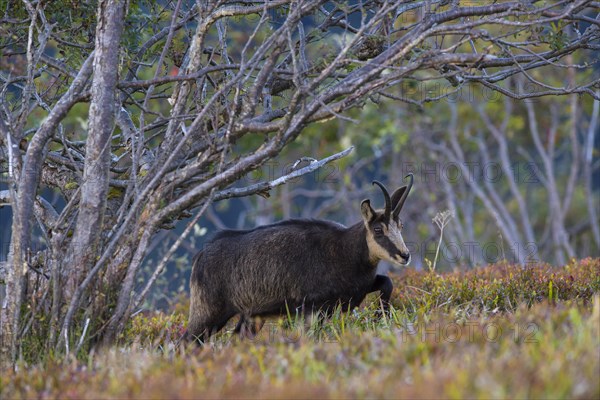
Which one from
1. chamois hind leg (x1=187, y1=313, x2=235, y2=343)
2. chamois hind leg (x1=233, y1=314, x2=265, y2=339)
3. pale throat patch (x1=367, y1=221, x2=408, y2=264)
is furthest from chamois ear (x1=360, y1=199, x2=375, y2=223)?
chamois hind leg (x1=187, y1=313, x2=235, y2=343)

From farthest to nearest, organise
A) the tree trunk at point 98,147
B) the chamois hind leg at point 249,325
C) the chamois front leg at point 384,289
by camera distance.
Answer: the chamois front leg at point 384,289
the chamois hind leg at point 249,325
the tree trunk at point 98,147

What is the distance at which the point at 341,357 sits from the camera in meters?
5.49

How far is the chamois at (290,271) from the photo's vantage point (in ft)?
29.5

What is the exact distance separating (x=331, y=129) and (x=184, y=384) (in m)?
17.2

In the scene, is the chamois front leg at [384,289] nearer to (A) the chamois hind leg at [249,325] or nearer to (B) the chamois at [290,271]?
(B) the chamois at [290,271]

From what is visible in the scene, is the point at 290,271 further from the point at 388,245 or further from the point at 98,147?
the point at 98,147

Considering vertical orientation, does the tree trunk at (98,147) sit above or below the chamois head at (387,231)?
above

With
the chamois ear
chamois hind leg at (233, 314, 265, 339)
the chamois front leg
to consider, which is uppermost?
the chamois ear

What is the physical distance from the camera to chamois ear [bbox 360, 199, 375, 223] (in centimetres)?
914

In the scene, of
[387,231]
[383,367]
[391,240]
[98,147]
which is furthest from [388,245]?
[383,367]

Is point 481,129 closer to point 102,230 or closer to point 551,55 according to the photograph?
point 551,55

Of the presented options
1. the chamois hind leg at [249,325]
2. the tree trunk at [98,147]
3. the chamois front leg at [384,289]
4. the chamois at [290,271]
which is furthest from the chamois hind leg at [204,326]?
the tree trunk at [98,147]

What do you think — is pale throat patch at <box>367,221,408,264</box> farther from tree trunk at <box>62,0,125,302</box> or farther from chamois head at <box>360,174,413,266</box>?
tree trunk at <box>62,0,125,302</box>

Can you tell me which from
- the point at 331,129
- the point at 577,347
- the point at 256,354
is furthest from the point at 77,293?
the point at 331,129
